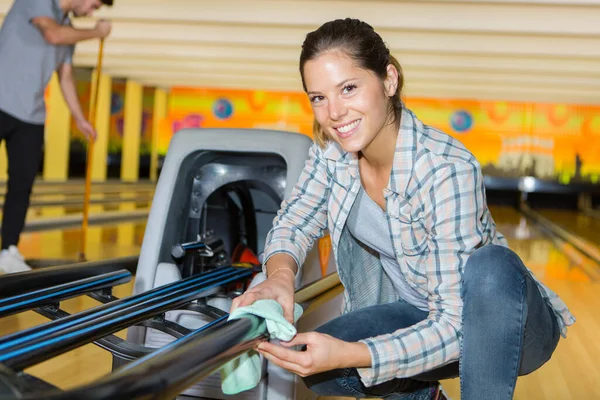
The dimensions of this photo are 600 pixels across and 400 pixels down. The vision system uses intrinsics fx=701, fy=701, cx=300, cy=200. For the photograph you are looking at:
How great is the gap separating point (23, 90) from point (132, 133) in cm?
1280

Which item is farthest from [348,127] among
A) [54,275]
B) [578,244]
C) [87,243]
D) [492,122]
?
[492,122]

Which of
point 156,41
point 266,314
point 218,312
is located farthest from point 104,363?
point 156,41

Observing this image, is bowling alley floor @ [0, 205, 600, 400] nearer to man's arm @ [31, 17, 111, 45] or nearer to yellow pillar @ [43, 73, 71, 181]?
man's arm @ [31, 17, 111, 45]

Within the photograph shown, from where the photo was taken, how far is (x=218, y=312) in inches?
62.0

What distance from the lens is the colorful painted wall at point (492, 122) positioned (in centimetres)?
1494

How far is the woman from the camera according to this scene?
121cm

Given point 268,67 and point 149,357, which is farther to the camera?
point 268,67

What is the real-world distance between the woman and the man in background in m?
2.12

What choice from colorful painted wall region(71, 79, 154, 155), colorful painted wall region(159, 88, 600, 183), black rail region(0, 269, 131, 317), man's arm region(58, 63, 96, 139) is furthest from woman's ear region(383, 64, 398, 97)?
colorful painted wall region(159, 88, 600, 183)

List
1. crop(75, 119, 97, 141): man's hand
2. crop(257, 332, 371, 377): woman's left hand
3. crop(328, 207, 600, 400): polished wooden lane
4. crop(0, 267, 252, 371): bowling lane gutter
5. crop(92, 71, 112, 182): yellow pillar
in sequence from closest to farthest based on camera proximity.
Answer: crop(0, 267, 252, 371): bowling lane gutter
crop(257, 332, 371, 377): woman's left hand
crop(328, 207, 600, 400): polished wooden lane
crop(75, 119, 97, 141): man's hand
crop(92, 71, 112, 182): yellow pillar

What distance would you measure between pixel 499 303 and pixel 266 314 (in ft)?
1.34

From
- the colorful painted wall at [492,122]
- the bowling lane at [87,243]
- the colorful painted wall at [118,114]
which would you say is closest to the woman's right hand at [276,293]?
the bowling lane at [87,243]

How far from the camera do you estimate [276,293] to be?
1.24 metres

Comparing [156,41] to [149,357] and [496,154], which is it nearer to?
[496,154]
